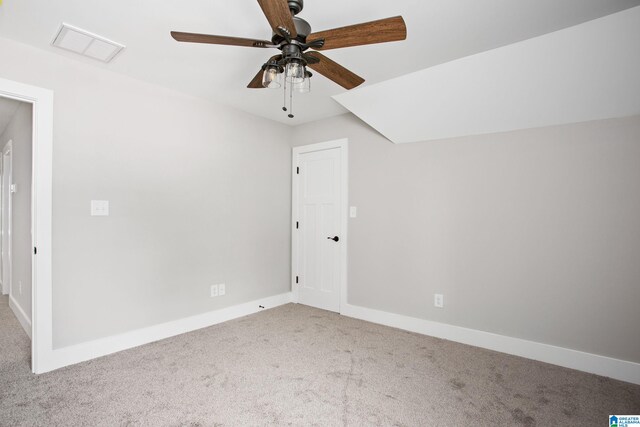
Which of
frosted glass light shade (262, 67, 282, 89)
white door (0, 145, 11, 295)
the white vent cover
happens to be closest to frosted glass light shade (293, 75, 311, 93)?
frosted glass light shade (262, 67, 282, 89)

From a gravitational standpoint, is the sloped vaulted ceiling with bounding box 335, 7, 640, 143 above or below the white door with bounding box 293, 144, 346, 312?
above

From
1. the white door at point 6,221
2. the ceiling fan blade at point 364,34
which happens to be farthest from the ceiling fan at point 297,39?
the white door at point 6,221

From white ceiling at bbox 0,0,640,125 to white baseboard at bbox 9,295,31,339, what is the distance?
2.53 metres

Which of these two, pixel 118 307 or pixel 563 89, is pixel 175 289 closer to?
pixel 118 307

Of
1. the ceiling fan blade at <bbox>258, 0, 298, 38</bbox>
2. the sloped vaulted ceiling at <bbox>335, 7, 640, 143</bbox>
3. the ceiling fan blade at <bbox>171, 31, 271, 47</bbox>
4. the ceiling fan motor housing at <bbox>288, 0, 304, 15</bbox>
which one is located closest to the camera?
the ceiling fan blade at <bbox>258, 0, 298, 38</bbox>

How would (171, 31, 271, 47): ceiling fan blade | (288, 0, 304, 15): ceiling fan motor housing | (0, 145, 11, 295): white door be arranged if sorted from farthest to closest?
(0, 145, 11, 295): white door
(288, 0, 304, 15): ceiling fan motor housing
(171, 31, 271, 47): ceiling fan blade

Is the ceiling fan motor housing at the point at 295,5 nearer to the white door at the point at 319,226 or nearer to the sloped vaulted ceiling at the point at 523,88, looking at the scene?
the sloped vaulted ceiling at the point at 523,88

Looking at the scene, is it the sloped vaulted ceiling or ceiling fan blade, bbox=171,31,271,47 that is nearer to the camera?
ceiling fan blade, bbox=171,31,271,47

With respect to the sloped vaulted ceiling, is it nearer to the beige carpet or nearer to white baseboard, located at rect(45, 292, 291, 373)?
the beige carpet

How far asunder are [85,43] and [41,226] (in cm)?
136

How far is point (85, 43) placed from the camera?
234 centimetres

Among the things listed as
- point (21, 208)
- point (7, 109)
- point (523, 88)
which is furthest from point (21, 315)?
point (523, 88)

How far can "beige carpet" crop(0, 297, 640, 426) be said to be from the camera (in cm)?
194

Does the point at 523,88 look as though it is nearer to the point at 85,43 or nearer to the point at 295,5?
the point at 295,5
